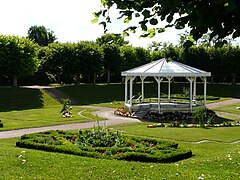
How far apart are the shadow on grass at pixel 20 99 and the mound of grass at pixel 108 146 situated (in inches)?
888

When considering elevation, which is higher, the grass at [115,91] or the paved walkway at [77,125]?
the grass at [115,91]

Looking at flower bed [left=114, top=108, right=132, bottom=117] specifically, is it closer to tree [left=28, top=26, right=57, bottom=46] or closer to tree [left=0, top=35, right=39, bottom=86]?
tree [left=0, top=35, right=39, bottom=86]

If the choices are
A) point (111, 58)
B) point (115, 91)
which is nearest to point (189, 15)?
point (115, 91)

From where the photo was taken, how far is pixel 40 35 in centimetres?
9931

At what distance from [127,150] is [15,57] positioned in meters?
38.0

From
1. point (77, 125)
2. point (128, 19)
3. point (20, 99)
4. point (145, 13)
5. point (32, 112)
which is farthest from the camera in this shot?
point (20, 99)

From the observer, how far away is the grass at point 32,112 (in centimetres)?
2545

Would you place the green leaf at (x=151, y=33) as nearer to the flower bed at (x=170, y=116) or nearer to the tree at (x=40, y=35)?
the flower bed at (x=170, y=116)

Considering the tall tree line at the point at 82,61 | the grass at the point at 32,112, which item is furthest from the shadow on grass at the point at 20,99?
the tall tree line at the point at 82,61

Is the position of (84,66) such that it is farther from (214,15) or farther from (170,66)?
(214,15)

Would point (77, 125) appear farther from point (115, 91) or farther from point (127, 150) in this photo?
point (115, 91)

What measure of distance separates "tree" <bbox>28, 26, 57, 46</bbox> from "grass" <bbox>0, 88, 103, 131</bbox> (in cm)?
5290

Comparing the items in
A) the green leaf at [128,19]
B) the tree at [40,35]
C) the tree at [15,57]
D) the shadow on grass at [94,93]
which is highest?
the tree at [40,35]

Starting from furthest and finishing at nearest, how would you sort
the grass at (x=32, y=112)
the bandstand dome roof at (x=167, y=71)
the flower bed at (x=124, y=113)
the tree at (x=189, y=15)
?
the flower bed at (x=124, y=113)
the bandstand dome roof at (x=167, y=71)
the grass at (x=32, y=112)
the tree at (x=189, y=15)
